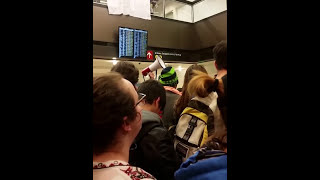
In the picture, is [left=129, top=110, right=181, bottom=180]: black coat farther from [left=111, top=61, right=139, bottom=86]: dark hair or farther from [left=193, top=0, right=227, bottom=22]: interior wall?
[left=193, top=0, right=227, bottom=22]: interior wall

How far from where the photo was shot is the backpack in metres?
1.47

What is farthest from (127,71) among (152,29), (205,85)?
(152,29)

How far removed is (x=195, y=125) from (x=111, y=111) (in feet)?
2.34

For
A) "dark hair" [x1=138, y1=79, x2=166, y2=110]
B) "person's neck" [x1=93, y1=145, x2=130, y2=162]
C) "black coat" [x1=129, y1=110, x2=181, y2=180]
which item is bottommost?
"black coat" [x1=129, y1=110, x2=181, y2=180]

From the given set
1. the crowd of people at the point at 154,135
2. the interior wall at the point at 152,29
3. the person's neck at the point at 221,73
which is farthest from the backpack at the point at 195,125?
the interior wall at the point at 152,29

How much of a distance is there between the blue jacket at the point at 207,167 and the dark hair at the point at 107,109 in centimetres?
33

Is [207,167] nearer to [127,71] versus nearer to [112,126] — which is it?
[112,126]

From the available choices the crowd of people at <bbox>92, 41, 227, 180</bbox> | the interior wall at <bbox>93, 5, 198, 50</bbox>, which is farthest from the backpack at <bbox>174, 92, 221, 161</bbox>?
the interior wall at <bbox>93, 5, 198, 50</bbox>

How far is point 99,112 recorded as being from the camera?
92 cm

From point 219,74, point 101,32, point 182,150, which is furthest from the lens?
point 101,32
